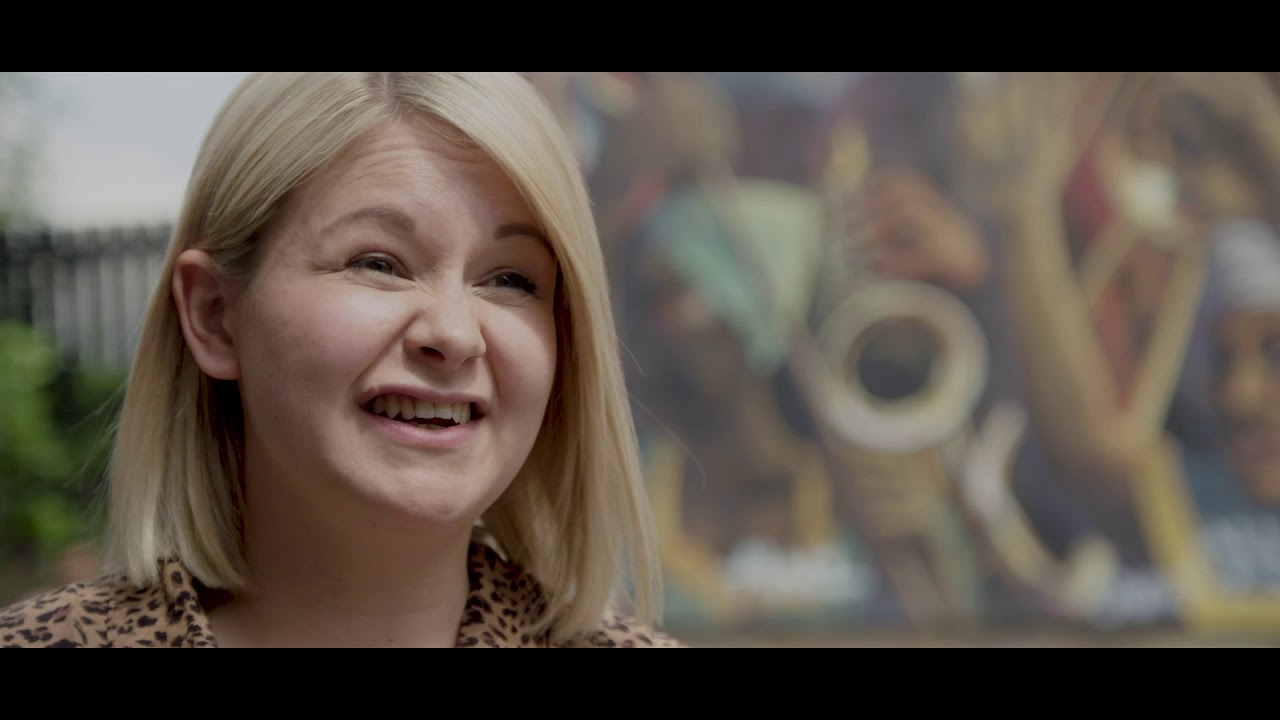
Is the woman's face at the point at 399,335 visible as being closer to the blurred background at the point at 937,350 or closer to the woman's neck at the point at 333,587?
the woman's neck at the point at 333,587

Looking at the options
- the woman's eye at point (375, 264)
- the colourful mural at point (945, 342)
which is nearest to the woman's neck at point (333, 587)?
the woman's eye at point (375, 264)

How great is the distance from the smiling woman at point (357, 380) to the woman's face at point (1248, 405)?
287 inches

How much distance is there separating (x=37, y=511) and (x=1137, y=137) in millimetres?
6884

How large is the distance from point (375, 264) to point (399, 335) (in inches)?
4.0

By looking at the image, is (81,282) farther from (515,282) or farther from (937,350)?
(515,282)

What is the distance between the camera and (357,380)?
163cm

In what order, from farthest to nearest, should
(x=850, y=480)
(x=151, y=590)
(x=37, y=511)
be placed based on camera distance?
(x=850, y=480) → (x=37, y=511) → (x=151, y=590)

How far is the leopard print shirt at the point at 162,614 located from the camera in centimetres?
173

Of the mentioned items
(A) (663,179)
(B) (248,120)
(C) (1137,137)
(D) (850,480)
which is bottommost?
(B) (248,120)

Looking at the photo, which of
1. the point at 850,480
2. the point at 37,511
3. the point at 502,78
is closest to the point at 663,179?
the point at 850,480

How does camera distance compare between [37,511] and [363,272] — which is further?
[37,511]

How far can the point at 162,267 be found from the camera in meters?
1.88

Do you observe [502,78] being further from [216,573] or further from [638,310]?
[638,310]

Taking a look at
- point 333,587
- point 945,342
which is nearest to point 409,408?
point 333,587
